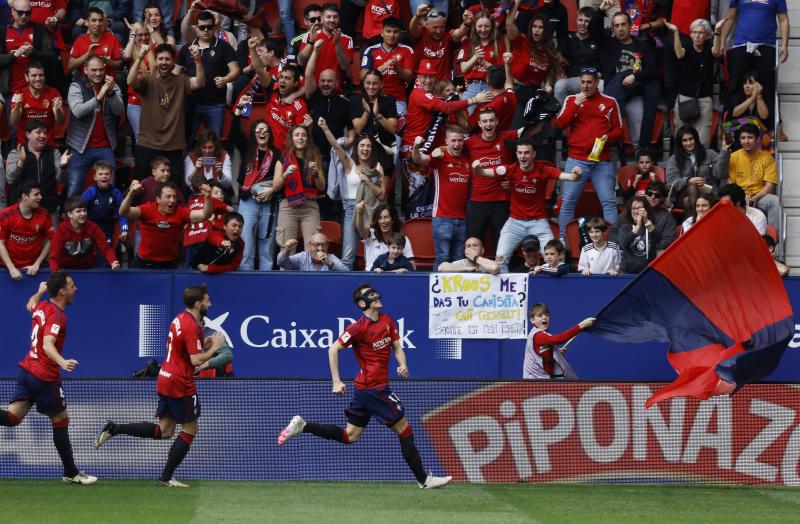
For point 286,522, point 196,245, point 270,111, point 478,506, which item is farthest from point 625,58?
point 286,522

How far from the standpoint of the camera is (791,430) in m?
13.8

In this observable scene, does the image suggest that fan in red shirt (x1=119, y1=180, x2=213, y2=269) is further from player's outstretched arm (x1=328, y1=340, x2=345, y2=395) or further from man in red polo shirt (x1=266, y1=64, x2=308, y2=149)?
player's outstretched arm (x1=328, y1=340, x2=345, y2=395)

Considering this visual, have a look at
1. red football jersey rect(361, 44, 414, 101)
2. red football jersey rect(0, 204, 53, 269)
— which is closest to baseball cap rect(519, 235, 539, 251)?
red football jersey rect(361, 44, 414, 101)

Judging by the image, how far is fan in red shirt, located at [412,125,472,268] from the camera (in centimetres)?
1728

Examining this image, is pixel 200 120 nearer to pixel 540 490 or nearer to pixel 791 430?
pixel 540 490

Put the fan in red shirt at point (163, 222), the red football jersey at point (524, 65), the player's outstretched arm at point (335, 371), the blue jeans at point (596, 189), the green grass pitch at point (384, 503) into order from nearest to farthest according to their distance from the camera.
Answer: the green grass pitch at point (384, 503)
the player's outstretched arm at point (335, 371)
the fan in red shirt at point (163, 222)
the blue jeans at point (596, 189)
the red football jersey at point (524, 65)

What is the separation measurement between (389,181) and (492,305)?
7.39 ft

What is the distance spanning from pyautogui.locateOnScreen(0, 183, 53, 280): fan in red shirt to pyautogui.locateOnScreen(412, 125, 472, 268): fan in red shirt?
451cm

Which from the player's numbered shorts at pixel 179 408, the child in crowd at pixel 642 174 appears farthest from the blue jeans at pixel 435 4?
the player's numbered shorts at pixel 179 408

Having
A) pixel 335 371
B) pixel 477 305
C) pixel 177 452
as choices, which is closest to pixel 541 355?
pixel 477 305

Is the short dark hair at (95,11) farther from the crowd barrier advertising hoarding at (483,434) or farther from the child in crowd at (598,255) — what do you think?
the child in crowd at (598,255)

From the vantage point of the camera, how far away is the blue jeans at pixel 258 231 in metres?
17.3

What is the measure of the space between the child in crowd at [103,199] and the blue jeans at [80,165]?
1.83 ft

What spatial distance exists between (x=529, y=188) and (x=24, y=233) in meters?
6.01
